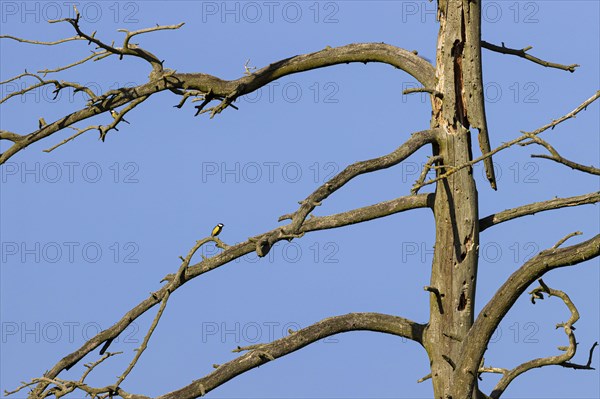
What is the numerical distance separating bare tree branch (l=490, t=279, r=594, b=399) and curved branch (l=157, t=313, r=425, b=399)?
787mm

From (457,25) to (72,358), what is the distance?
4.29 m

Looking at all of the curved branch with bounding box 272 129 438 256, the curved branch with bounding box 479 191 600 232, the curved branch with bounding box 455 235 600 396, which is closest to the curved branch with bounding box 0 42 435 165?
the curved branch with bounding box 272 129 438 256

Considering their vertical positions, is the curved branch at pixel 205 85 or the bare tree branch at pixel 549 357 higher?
the curved branch at pixel 205 85

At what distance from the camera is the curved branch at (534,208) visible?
8359 millimetres

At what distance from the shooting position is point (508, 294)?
7832 mm

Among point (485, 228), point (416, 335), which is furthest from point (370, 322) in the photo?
point (485, 228)

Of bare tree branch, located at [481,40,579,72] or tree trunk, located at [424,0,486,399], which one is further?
bare tree branch, located at [481,40,579,72]

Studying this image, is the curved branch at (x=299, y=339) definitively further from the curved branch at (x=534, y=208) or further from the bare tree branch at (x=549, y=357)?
the curved branch at (x=534, y=208)

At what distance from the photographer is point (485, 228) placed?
9070mm

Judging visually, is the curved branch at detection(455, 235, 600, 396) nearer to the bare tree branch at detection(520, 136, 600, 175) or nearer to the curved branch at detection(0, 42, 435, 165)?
the bare tree branch at detection(520, 136, 600, 175)

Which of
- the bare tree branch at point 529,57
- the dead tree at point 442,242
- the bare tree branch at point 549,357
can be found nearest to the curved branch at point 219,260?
the dead tree at point 442,242

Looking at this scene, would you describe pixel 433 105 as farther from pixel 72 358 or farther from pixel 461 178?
pixel 72 358

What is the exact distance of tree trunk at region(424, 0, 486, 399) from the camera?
29.2 ft

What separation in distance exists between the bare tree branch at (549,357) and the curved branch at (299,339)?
2.58ft
